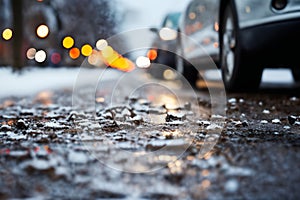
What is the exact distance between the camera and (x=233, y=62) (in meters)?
5.84

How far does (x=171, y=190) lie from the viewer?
76.4 inches

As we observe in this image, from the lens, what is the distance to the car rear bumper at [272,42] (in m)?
5.02

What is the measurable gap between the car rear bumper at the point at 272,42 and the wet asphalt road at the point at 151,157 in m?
1.11

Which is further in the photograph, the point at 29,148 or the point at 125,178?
the point at 29,148

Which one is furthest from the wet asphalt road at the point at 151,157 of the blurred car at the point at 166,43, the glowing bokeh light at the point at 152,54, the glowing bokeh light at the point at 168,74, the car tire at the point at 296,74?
the glowing bokeh light at the point at 168,74

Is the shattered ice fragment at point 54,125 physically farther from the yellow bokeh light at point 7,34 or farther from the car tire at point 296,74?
the yellow bokeh light at point 7,34

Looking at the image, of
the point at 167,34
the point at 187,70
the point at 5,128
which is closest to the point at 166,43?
the point at 167,34

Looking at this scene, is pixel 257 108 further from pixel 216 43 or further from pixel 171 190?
pixel 171 190

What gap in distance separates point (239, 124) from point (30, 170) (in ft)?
6.47

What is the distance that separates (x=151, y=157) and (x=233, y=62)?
350cm

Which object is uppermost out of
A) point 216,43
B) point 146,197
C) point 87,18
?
point 87,18

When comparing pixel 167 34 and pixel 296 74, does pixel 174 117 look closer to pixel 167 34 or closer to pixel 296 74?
pixel 296 74

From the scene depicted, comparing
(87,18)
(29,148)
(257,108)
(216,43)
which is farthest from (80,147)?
(87,18)

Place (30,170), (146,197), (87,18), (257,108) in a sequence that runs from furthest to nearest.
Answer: (87,18)
(257,108)
(30,170)
(146,197)
